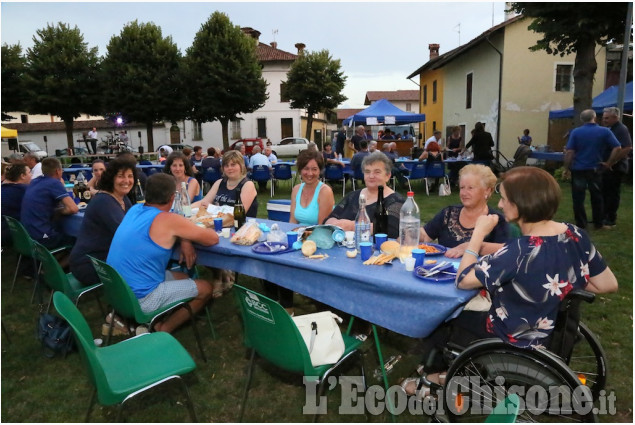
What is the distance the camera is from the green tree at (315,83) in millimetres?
29688

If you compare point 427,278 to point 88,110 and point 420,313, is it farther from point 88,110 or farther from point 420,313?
point 88,110

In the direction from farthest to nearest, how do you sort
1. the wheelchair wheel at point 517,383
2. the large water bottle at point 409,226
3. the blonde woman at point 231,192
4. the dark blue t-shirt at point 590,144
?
the dark blue t-shirt at point 590,144, the blonde woman at point 231,192, the large water bottle at point 409,226, the wheelchair wheel at point 517,383

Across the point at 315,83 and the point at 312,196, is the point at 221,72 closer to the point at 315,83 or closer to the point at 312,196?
the point at 315,83

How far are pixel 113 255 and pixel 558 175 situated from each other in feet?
40.1

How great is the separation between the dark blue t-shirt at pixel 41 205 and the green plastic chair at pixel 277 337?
3.31 meters

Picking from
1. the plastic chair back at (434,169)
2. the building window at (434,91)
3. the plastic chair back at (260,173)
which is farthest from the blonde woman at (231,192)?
the building window at (434,91)

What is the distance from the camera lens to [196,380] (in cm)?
283

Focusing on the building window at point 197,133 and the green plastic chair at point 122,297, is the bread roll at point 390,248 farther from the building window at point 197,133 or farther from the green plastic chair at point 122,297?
the building window at point 197,133

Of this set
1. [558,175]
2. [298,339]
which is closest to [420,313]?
[298,339]

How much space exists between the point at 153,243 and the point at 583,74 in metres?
12.1

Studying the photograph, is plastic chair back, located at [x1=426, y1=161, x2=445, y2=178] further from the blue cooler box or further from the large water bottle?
the large water bottle

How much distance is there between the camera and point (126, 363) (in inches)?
87.7

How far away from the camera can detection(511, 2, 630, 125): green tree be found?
9.19 metres

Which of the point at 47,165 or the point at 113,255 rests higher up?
the point at 47,165
